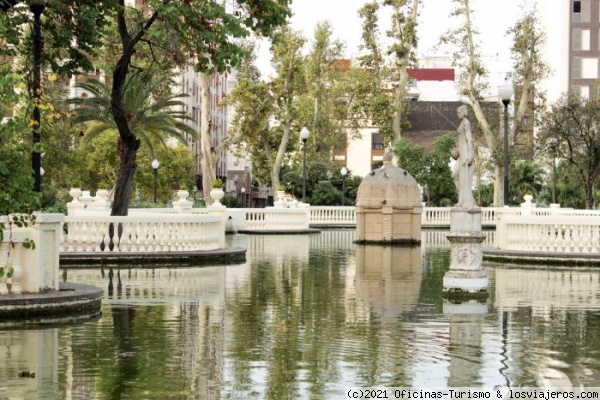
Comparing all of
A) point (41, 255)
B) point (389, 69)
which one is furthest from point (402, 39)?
point (41, 255)

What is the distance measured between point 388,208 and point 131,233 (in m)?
13.8

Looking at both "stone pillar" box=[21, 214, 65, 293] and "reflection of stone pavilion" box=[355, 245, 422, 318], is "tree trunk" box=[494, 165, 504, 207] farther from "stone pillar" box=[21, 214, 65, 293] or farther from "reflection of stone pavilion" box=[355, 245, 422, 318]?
"stone pillar" box=[21, 214, 65, 293]

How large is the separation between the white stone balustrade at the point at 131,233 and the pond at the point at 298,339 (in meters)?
3.01

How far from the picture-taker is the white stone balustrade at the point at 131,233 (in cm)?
2495

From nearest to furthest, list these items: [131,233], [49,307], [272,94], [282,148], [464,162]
Answer: 1. [49,307]
2. [464,162]
3. [131,233]
4. [272,94]
5. [282,148]

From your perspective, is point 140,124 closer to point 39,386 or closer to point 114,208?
point 114,208

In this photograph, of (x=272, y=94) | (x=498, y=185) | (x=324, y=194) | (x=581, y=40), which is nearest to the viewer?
(x=272, y=94)

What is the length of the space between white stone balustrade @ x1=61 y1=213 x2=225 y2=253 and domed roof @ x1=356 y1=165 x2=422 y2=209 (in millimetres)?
12029

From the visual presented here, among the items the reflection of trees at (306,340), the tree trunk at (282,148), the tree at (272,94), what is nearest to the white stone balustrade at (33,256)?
the reflection of trees at (306,340)

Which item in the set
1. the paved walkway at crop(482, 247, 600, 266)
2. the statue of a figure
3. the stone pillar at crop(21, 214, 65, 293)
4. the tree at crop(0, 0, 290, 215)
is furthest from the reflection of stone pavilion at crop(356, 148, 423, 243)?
the stone pillar at crop(21, 214, 65, 293)

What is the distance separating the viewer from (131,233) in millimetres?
25172

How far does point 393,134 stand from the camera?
6338cm

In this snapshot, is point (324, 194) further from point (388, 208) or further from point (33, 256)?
point (33, 256)

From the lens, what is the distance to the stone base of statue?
59.8 feet
